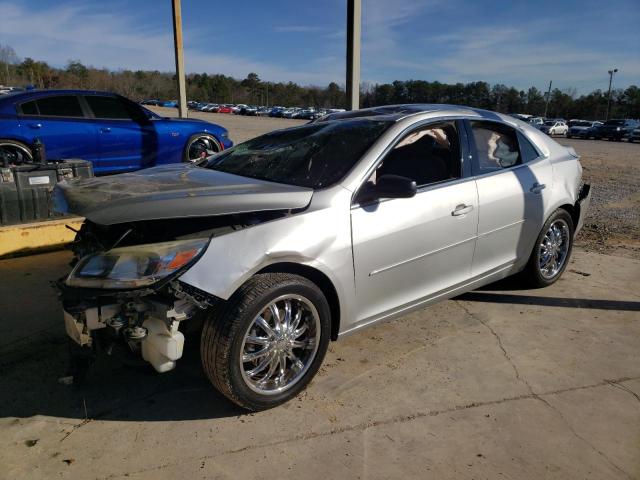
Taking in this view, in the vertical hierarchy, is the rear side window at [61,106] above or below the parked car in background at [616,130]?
above

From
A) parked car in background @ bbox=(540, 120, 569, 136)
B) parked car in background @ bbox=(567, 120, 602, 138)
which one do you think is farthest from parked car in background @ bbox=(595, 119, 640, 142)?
parked car in background @ bbox=(540, 120, 569, 136)

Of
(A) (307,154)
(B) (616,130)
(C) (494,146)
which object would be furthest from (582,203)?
(B) (616,130)

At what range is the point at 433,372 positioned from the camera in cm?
327

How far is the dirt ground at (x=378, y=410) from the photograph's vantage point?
244 cm

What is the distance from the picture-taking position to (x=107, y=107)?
7.97 metres

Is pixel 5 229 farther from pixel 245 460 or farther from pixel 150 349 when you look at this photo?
pixel 245 460

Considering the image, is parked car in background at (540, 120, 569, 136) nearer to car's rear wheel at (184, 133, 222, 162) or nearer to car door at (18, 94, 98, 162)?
car's rear wheel at (184, 133, 222, 162)

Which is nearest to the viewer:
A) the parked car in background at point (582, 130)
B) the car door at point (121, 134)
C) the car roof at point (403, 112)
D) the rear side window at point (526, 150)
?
the car roof at point (403, 112)

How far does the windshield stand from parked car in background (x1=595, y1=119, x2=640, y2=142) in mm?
40197

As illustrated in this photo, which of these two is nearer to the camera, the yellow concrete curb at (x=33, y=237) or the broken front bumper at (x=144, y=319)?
the broken front bumper at (x=144, y=319)

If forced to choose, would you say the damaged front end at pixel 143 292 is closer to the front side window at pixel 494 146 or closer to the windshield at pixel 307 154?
the windshield at pixel 307 154

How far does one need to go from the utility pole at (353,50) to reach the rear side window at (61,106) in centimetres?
402

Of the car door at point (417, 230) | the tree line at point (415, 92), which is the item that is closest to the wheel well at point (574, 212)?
the car door at point (417, 230)

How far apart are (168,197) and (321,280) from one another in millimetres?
964
